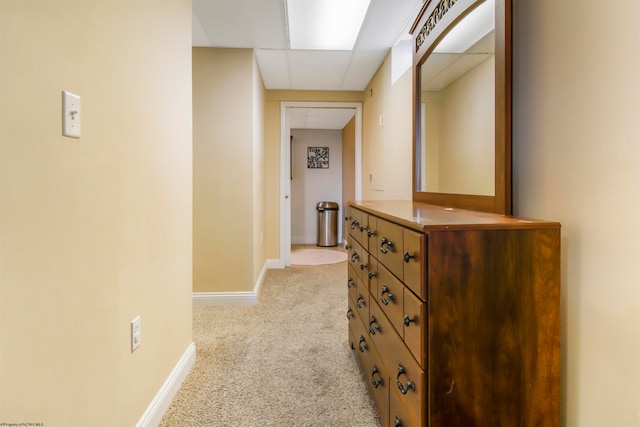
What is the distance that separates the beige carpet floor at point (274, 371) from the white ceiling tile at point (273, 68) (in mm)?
2189

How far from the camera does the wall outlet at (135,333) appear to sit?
4.12ft

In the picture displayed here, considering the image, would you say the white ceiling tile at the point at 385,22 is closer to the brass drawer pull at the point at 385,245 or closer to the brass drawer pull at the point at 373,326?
the brass drawer pull at the point at 385,245

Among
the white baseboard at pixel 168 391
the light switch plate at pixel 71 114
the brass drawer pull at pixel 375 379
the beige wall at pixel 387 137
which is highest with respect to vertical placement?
the beige wall at pixel 387 137

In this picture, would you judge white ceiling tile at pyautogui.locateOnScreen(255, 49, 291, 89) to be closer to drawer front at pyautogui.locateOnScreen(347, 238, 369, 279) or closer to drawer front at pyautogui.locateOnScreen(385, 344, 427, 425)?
drawer front at pyautogui.locateOnScreen(347, 238, 369, 279)

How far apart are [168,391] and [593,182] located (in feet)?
5.74

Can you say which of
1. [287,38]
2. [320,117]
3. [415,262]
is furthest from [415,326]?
[320,117]

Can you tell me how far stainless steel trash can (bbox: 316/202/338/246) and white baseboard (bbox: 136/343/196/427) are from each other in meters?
4.27

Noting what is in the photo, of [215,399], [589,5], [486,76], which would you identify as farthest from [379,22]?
[215,399]

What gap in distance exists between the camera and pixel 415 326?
0.97 meters

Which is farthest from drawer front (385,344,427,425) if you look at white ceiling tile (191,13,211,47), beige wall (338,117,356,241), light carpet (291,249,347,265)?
beige wall (338,117,356,241)

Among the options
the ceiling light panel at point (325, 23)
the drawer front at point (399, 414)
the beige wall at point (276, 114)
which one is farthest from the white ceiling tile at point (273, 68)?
the drawer front at point (399, 414)

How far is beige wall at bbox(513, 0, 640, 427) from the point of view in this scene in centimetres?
81

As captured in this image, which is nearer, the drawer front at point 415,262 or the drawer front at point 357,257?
the drawer front at point 415,262

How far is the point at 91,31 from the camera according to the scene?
3.27 feet
